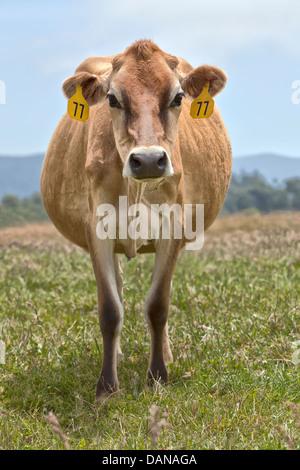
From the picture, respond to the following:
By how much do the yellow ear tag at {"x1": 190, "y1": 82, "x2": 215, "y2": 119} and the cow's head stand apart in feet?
0.18

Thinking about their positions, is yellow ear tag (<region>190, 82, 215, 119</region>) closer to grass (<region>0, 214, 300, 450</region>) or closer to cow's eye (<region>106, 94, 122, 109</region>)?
cow's eye (<region>106, 94, 122, 109</region>)

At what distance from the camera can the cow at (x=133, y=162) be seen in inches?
179

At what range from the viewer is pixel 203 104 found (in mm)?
5188

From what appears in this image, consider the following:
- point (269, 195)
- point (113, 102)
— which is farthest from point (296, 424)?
point (269, 195)

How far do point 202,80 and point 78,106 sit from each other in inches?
35.8

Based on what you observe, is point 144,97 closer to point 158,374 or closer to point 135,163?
point 135,163

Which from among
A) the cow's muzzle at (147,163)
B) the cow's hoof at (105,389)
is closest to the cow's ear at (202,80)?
the cow's muzzle at (147,163)

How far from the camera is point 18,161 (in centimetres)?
19638

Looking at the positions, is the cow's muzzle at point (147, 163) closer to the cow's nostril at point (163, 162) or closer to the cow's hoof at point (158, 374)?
the cow's nostril at point (163, 162)

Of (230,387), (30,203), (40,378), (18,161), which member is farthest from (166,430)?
(18,161)

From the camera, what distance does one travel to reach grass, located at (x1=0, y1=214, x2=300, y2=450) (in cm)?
401

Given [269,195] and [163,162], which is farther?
[269,195]

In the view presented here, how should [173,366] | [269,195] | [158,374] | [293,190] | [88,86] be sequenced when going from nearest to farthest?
[88,86]
[158,374]
[173,366]
[269,195]
[293,190]

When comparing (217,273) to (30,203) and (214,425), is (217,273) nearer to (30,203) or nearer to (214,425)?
(214,425)
